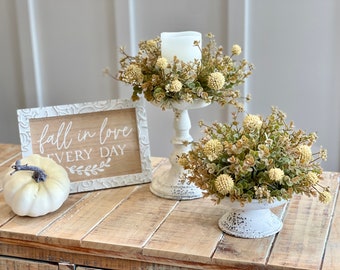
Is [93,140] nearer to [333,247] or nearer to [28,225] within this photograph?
[28,225]

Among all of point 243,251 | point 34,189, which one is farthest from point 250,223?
point 34,189

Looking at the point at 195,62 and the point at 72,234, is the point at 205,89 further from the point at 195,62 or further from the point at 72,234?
the point at 72,234

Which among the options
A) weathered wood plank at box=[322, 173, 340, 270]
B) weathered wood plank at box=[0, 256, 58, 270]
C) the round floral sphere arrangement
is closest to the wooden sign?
weathered wood plank at box=[0, 256, 58, 270]

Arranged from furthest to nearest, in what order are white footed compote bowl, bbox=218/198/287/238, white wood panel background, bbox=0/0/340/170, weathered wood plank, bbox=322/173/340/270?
white wood panel background, bbox=0/0/340/170
white footed compote bowl, bbox=218/198/287/238
weathered wood plank, bbox=322/173/340/270

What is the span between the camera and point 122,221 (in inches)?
50.7

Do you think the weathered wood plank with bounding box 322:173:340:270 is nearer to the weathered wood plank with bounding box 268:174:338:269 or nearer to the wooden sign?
the weathered wood plank with bounding box 268:174:338:269

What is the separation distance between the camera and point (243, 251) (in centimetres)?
114

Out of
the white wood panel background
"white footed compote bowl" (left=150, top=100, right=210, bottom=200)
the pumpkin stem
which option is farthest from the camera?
the white wood panel background

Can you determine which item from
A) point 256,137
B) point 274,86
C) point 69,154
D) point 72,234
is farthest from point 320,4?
point 72,234

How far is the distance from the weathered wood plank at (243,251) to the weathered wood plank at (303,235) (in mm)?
17

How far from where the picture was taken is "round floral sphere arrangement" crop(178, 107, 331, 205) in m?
1.11

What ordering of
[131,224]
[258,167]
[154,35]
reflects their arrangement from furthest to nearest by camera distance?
[154,35], [131,224], [258,167]

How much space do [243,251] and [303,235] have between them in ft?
0.48

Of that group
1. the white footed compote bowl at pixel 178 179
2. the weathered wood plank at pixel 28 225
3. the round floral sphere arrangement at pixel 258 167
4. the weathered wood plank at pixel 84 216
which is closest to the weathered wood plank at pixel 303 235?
the round floral sphere arrangement at pixel 258 167
